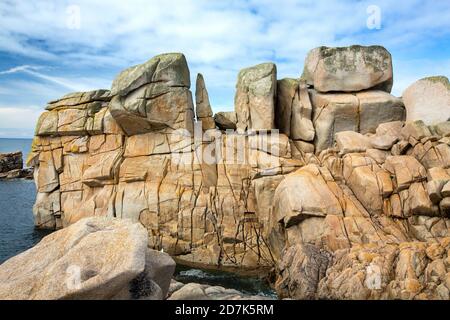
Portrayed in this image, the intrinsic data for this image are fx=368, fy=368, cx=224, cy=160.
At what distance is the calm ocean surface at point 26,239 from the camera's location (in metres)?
30.7

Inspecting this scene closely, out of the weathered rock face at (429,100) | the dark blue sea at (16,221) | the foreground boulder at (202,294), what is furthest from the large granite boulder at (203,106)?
the foreground boulder at (202,294)

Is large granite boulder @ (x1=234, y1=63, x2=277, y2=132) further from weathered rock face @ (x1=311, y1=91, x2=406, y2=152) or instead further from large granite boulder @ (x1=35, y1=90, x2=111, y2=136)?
large granite boulder @ (x1=35, y1=90, x2=111, y2=136)

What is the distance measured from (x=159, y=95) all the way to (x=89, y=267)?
2894cm

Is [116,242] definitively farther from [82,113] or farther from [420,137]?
[82,113]

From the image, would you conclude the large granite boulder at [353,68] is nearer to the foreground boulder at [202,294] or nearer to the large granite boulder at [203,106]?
the large granite boulder at [203,106]

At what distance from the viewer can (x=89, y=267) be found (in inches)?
473

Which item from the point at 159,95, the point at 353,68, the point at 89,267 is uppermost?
the point at 353,68

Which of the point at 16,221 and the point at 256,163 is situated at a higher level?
the point at 256,163

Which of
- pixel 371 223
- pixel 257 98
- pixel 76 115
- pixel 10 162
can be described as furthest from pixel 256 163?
pixel 10 162

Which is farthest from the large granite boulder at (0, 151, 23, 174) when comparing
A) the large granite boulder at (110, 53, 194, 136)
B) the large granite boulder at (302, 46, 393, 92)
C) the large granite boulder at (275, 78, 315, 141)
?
the large granite boulder at (302, 46, 393, 92)

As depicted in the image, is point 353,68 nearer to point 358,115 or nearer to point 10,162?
point 358,115

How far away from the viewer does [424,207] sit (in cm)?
2725

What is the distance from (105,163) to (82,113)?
748cm

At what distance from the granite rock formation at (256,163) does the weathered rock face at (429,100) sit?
71 centimetres
